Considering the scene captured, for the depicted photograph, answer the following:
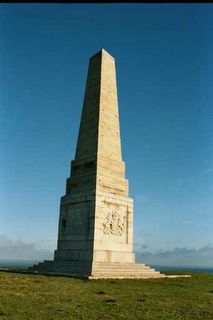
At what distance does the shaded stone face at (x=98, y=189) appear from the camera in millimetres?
23641

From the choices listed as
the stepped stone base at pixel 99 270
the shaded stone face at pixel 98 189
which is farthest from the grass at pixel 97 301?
the shaded stone face at pixel 98 189

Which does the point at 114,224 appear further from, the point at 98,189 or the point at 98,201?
the point at 98,189

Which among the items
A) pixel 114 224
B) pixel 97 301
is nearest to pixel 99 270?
pixel 114 224

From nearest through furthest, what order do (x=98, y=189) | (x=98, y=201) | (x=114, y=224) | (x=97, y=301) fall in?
1. (x=97, y=301)
2. (x=98, y=201)
3. (x=98, y=189)
4. (x=114, y=224)

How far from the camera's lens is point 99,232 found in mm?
23500

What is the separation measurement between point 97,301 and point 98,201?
11856 millimetres

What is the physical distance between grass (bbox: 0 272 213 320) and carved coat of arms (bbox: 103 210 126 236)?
698 cm

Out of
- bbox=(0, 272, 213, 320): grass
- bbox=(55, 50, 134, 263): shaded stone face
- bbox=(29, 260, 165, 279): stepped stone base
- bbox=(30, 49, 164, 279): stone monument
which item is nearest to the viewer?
bbox=(0, 272, 213, 320): grass

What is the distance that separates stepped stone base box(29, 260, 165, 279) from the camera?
2027 cm

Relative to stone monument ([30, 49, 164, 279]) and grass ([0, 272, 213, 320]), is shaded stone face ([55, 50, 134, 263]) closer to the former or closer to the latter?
stone monument ([30, 49, 164, 279])

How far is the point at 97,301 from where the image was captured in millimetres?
11984

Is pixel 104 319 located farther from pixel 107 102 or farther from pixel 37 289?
pixel 107 102

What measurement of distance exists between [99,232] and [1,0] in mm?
20374

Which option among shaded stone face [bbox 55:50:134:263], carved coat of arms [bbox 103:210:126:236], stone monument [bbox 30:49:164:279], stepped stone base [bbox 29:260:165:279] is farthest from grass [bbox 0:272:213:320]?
carved coat of arms [bbox 103:210:126:236]
